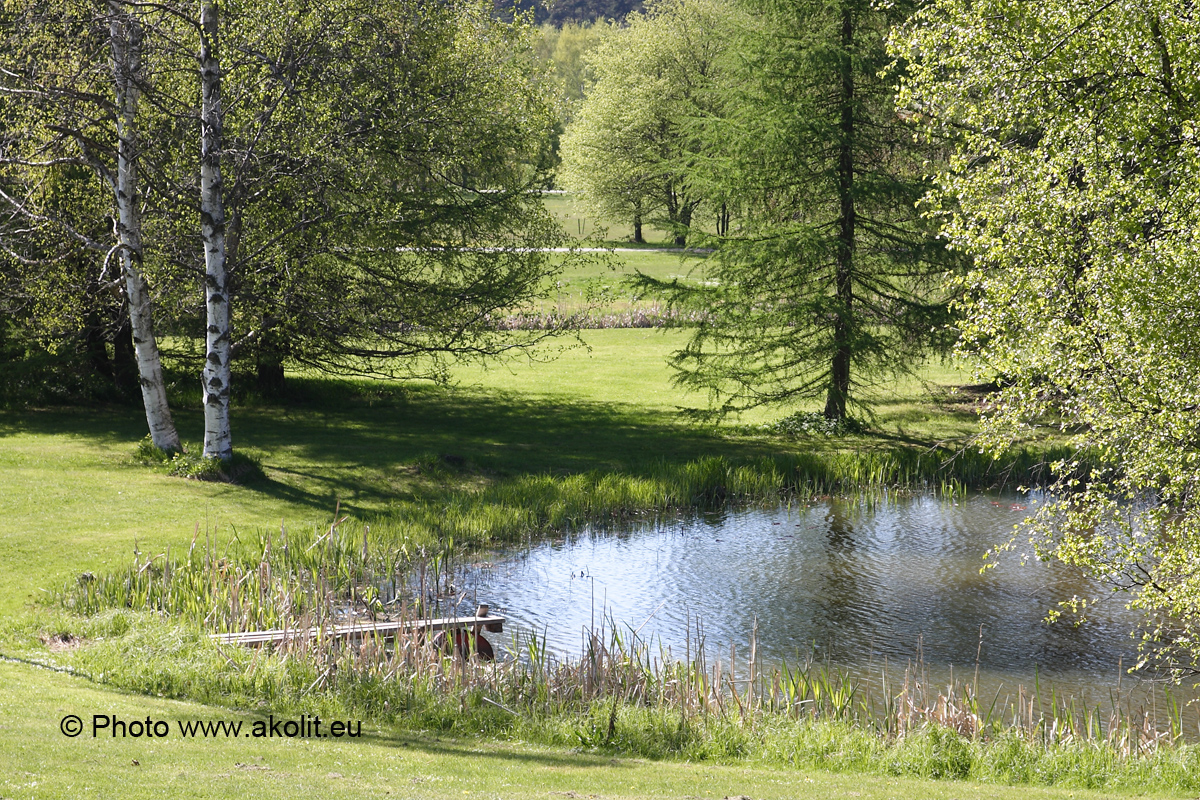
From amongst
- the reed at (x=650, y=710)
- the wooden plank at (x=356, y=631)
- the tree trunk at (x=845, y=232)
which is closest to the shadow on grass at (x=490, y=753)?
the reed at (x=650, y=710)

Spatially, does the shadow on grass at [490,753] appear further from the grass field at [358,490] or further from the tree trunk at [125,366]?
the tree trunk at [125,366]

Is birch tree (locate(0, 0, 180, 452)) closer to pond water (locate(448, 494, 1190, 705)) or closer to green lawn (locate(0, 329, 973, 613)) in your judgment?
green lawn (locate(0, 329, 973, 613))

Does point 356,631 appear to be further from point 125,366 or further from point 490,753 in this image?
point 125,366

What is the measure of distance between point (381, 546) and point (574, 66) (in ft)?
409

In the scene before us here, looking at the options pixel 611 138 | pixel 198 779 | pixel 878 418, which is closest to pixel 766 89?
pixel 878 418

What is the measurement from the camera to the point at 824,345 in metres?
21.8

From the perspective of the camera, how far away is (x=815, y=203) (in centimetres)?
2195

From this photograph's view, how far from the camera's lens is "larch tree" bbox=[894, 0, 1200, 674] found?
9406mm

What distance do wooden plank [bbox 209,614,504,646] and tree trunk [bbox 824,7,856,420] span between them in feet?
39.3

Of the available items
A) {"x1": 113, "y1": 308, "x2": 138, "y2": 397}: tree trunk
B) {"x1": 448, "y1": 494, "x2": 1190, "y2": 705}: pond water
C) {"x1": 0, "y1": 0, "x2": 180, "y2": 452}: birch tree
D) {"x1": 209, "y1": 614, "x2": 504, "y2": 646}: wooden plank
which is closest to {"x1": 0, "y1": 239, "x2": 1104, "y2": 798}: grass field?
{"x1": 209, "y1": 614, "x2": 504, "y2": 646}: wooden plank

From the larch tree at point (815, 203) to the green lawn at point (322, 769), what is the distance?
13.6 meters

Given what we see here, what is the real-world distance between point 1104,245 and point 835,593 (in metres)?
6.03

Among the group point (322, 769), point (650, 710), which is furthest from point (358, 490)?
point (322, 769)

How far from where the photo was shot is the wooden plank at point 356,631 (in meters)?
10.1
